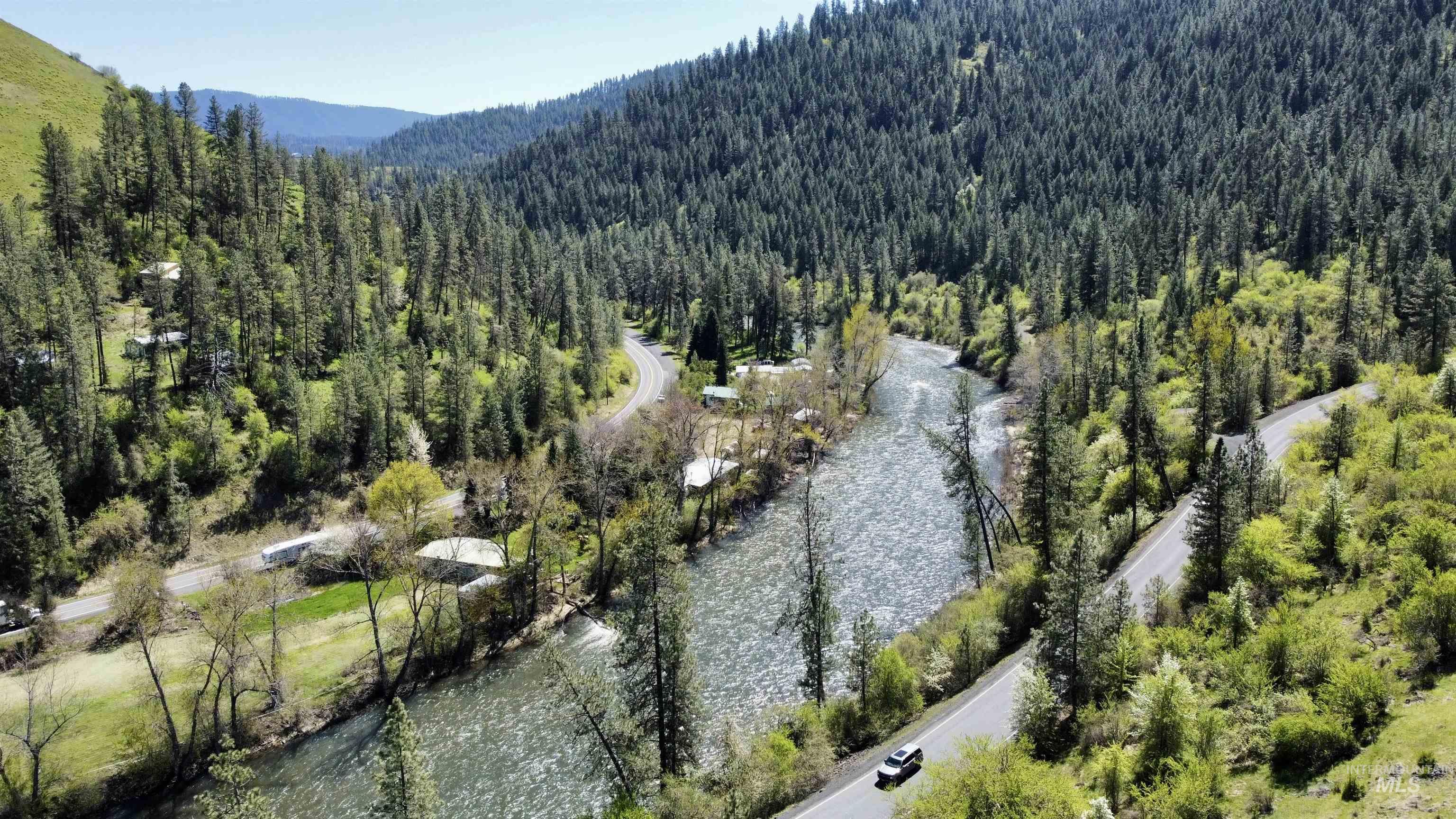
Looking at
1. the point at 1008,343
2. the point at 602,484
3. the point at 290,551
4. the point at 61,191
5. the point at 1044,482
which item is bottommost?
the point at 290,551

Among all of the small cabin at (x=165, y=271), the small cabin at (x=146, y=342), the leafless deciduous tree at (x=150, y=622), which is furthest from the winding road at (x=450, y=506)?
the small cabin at (x=165, y=271)

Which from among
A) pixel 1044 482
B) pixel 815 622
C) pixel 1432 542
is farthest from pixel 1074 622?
pixel 1432 542

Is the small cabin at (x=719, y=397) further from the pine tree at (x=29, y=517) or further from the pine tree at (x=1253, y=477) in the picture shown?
the pine tree at (x=29, y=517)

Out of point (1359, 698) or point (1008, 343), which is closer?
point (1359, 698)

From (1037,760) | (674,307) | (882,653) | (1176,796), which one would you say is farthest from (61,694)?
(674,307)

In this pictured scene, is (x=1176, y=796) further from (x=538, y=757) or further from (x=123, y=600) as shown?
(x=123, y=600)

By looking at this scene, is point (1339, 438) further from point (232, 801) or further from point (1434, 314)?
point (232, 801)

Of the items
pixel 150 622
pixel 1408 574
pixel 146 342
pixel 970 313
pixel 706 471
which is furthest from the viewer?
pixel 970 313
